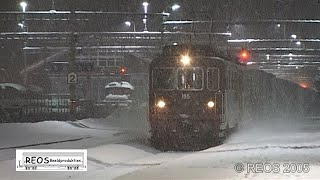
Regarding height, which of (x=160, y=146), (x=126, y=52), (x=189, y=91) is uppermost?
(x=126, y=52)

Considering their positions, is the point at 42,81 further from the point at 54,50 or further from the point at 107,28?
the point at 107,28

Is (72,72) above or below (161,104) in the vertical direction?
above

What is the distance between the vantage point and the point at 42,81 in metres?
55.9

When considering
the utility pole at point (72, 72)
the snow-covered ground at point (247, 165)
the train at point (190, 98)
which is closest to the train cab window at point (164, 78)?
the train at point (190, 98)

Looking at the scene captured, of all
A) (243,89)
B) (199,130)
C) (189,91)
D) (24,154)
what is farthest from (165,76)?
(24,154)

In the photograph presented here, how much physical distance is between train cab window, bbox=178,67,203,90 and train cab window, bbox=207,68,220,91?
329 mm

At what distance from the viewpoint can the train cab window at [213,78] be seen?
20748 mm

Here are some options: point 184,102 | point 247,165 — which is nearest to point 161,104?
point 184,102

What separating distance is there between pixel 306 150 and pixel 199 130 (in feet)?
20.1

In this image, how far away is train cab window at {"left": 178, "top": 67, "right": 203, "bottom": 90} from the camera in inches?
825

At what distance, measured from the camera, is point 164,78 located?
21219 millimetres

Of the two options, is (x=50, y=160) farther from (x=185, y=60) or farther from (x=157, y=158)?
(x=185, y=60)

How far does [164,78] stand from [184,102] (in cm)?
123
